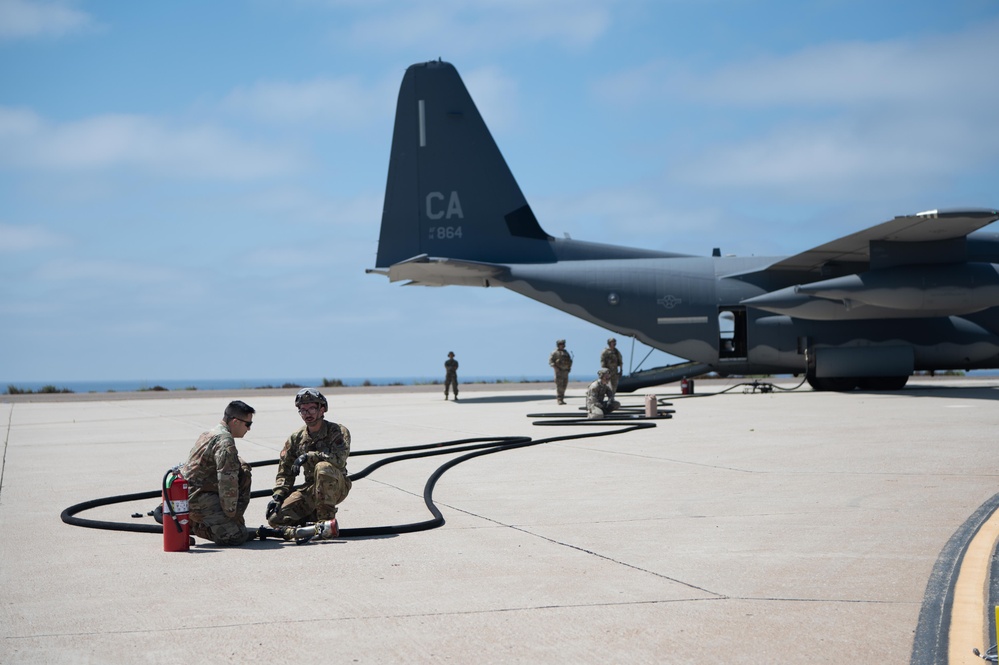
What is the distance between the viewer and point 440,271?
26.9m

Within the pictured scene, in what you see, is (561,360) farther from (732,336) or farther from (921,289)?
(921,289)

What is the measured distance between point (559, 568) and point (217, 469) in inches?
114

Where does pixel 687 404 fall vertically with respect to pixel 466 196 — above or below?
below

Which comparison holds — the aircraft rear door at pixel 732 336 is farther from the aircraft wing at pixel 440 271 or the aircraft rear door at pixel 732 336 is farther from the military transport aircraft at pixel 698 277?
the aircraft wing at pixel 440 271

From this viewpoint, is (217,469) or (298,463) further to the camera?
(298,463)

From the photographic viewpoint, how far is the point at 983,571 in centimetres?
575

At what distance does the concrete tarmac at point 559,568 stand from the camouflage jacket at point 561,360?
11687 mm

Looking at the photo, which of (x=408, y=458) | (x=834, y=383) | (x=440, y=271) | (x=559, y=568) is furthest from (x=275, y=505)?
(x=834, y=383)

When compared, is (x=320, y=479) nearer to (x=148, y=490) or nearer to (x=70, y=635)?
(x=70, y=635)

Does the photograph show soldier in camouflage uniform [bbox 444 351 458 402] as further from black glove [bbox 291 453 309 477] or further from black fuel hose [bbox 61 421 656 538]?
black glove [bbox 291 453 309 477]

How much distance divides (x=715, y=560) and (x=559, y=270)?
70.2 ft

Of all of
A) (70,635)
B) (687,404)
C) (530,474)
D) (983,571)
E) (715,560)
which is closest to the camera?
(70,635)

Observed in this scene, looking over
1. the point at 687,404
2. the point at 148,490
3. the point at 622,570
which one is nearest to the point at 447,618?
the point at 622,570

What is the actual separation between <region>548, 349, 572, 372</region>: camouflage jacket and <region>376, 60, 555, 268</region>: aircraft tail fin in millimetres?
4285
